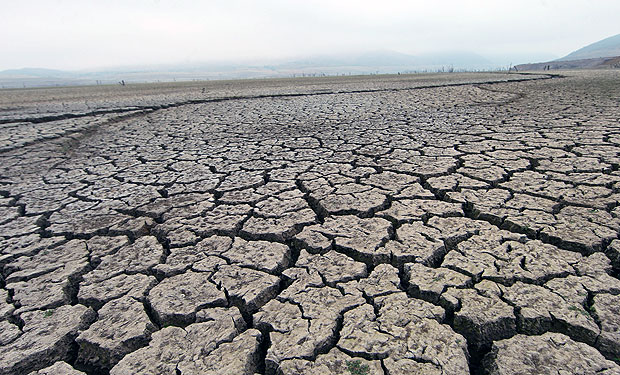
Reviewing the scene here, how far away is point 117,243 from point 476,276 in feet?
6.22

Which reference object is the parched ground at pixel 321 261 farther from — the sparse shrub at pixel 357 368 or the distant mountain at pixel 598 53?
the distant mountain at pixel 598 53

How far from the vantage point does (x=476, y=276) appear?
150 cm

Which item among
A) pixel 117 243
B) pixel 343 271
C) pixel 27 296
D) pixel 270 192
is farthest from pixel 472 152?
pixel 27 296

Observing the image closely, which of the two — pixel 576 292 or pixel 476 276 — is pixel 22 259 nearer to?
pixel 476 276

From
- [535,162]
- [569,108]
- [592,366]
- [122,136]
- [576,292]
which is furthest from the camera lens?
[569,108]

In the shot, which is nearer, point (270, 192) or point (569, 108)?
point (270, 192)

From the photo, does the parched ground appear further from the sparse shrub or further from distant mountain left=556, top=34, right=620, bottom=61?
A: distant mountain left=556, top=34, right=620, bottom=61

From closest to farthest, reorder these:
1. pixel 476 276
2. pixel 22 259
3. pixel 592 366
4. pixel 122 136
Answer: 1. pixel 592 366
2. pixel 476 276
3. pixel 22 259
4. pixel 122 136

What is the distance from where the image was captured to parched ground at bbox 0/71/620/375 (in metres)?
1.19

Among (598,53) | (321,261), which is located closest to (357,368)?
(321,261)

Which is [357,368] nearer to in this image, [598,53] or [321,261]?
[321,261]

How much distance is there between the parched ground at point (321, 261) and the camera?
1.19 m

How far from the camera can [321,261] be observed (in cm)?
171

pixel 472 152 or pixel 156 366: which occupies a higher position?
pixel 472 152
